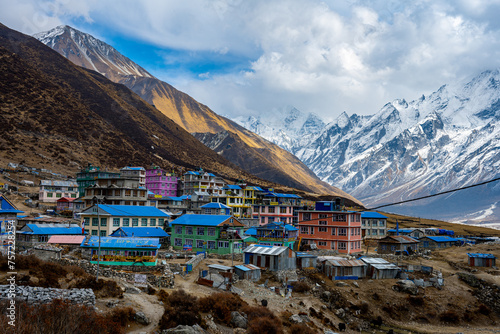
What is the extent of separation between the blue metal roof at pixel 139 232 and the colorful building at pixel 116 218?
2923 millimetres

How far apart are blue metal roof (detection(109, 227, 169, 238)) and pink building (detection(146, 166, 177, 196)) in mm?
63993

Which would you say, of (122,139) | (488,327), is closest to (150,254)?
(488,327)

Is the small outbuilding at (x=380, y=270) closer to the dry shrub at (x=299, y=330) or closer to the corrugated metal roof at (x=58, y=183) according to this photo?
the dry shrub at (x=299, y=330)

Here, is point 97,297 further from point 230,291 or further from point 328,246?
A: point 328,246

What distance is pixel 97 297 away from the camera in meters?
32.5

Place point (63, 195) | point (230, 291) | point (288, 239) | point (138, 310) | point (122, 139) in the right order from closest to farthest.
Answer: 1. point (138, 310)
2. point (230, 291)
3. point (288, 239)
4. point (63, 195)
5. point (122, 139)

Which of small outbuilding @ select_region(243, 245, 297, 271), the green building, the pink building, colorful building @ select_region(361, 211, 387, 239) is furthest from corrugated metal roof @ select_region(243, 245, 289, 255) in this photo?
the pink building

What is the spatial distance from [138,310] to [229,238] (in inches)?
1306

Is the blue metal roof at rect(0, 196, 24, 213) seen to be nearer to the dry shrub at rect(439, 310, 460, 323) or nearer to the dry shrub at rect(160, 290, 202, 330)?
the dry shrub at rect(160, 290, 202, 330)

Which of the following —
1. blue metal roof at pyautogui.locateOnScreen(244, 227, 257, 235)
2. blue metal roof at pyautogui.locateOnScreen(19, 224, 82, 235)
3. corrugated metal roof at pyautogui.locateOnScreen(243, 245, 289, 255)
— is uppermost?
blue metal roof at pyautogui.locateOnScreen(19, 224, 82, 235)

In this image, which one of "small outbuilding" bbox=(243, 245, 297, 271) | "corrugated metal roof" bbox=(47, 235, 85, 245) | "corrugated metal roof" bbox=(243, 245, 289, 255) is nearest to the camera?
"corrugated metal roof" bbox=(47, 235, 85, 245)

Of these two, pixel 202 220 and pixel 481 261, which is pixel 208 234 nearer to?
pixel 202 220

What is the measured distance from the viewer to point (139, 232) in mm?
62125

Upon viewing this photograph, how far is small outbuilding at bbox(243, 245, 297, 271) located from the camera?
2291 inches
